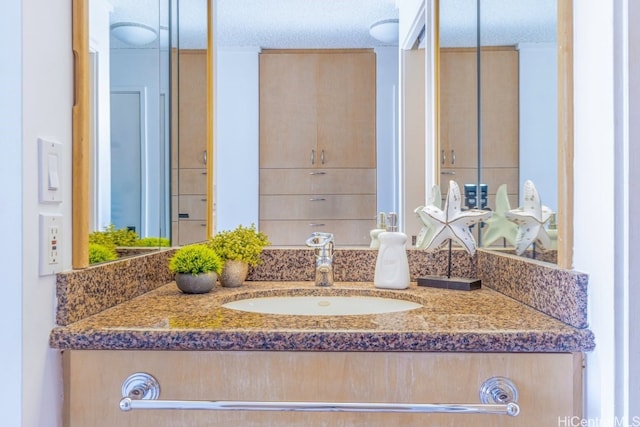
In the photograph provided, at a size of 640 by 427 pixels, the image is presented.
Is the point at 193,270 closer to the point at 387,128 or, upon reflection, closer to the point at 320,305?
the point at 320,305

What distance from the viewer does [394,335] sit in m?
0.82

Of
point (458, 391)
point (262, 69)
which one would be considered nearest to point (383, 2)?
point (262, 69)

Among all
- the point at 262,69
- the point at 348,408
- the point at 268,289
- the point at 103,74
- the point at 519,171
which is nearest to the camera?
the point at 348,408

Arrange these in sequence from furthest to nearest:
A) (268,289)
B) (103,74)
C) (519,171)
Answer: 1. (268,289)
2. (519,171)
3. (103,74)

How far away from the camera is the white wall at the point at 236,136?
1.56 meters

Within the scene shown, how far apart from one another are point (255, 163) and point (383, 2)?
0.65 m

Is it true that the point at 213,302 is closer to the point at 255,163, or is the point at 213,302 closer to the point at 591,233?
the point at 255,163

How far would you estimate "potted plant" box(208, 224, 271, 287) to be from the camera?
4.51 feet

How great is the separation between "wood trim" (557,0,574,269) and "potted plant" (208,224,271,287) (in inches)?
31.5

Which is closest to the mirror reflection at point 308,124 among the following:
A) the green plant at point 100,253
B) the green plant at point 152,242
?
the green plant at point 152,242

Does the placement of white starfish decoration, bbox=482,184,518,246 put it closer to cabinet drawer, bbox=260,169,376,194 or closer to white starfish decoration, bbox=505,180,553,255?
white starfish decoration, bbox=505,180,553,255
